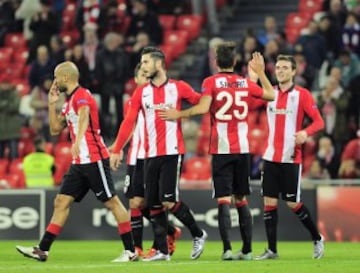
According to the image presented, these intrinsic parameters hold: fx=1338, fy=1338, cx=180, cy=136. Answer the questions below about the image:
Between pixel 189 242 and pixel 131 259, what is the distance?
19.0ft

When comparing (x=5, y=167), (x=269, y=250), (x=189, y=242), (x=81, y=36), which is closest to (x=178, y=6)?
(x=81, y=36)

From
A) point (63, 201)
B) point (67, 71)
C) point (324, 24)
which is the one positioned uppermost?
point (324, 24)

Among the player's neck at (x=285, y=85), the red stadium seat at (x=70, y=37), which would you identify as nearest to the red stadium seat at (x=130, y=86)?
the red stadium seat at (x=70, y=37)

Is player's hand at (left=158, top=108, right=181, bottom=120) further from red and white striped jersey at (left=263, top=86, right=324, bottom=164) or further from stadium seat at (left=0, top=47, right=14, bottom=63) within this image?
stadium seat at (left=0, top=47, right=14, bottom=63)

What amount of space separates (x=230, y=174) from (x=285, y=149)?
89 centimetres

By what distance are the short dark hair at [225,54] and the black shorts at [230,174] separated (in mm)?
998

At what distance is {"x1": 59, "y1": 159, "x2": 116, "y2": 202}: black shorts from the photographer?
48.2 ft

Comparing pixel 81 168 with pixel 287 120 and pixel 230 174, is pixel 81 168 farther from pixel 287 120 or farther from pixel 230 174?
pixel 287 120

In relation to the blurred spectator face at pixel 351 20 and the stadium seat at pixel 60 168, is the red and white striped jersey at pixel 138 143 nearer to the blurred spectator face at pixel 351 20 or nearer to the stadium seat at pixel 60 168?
the stadium seat at pixel 60 168

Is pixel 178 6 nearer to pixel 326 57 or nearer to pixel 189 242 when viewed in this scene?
pixel 326 57

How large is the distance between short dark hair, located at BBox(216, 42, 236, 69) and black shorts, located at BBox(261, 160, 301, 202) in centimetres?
139

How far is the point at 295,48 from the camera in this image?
78.8 feet

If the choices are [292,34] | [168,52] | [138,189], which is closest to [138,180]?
[138,189]

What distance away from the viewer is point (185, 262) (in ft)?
47.3
